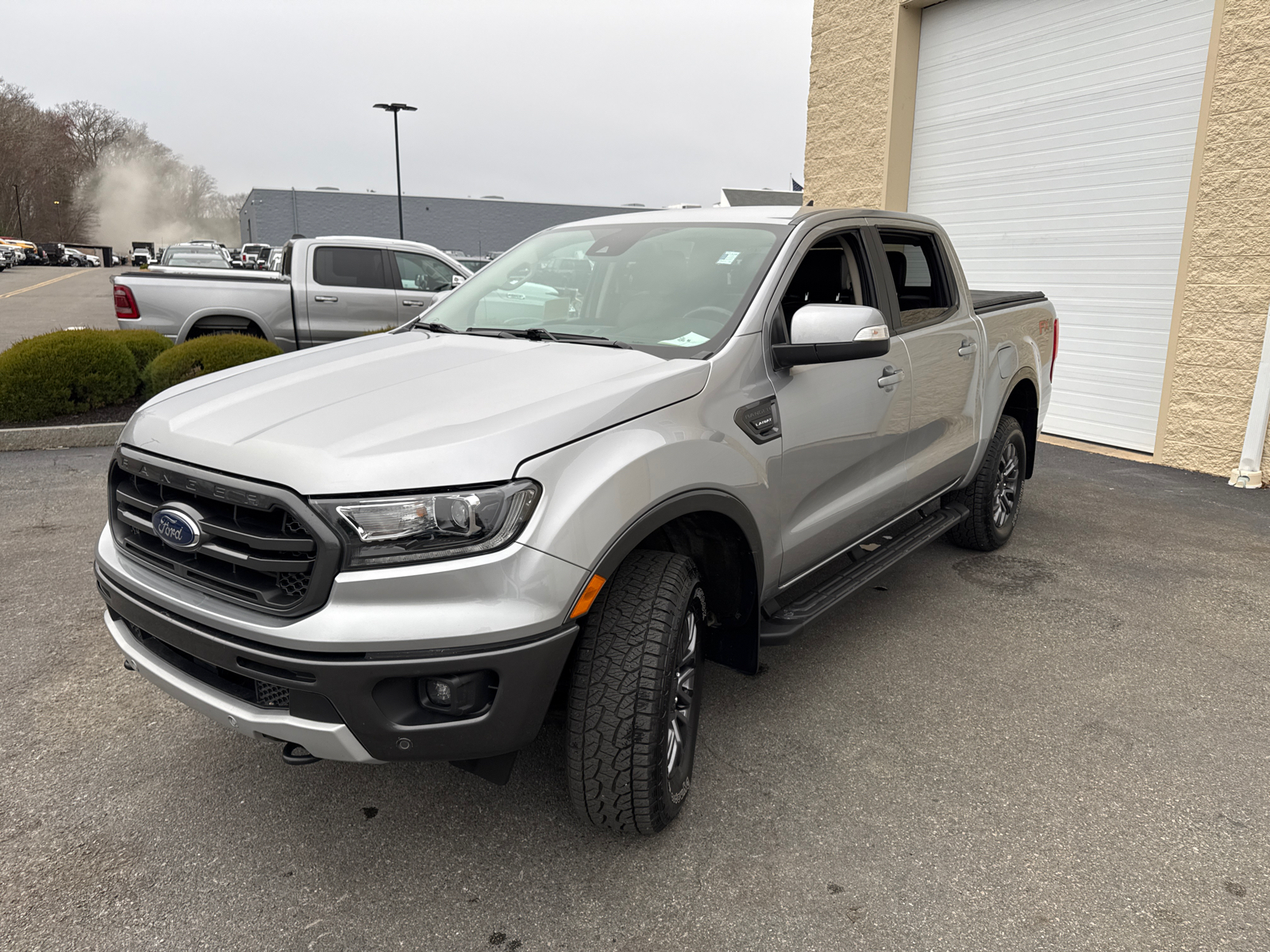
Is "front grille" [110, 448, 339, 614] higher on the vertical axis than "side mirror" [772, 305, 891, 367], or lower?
lower

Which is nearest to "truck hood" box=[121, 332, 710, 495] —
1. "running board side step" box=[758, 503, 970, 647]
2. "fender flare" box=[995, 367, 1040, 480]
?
"running board side step" box=[758, 503, 970, 647]

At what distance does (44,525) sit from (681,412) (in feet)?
15.4

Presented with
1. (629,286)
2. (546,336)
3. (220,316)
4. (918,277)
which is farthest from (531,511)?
(220,316)

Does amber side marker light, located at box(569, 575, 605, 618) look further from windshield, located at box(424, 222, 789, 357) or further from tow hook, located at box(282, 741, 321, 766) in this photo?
windshield, located at box(424, 222, 789, 357)

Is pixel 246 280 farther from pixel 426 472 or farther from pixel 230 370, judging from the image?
pixel 426 472

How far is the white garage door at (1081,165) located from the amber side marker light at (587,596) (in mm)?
7678

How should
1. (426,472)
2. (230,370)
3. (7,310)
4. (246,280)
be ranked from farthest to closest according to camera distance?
(7,310), (246,280), (230,370), (426,472)

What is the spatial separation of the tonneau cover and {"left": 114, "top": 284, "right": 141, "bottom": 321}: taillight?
831 centimetres

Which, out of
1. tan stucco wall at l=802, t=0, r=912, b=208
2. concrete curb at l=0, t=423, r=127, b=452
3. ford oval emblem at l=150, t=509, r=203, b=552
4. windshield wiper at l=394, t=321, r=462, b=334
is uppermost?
tan stucco wall at l=802, t=0, r=912, b=208

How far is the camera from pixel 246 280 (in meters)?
9.92

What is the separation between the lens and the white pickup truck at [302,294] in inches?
377

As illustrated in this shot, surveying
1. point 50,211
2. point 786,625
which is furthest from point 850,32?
point 50,211

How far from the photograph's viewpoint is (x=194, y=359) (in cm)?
821

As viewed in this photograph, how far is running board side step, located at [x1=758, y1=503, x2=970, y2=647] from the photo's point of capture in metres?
3.13
